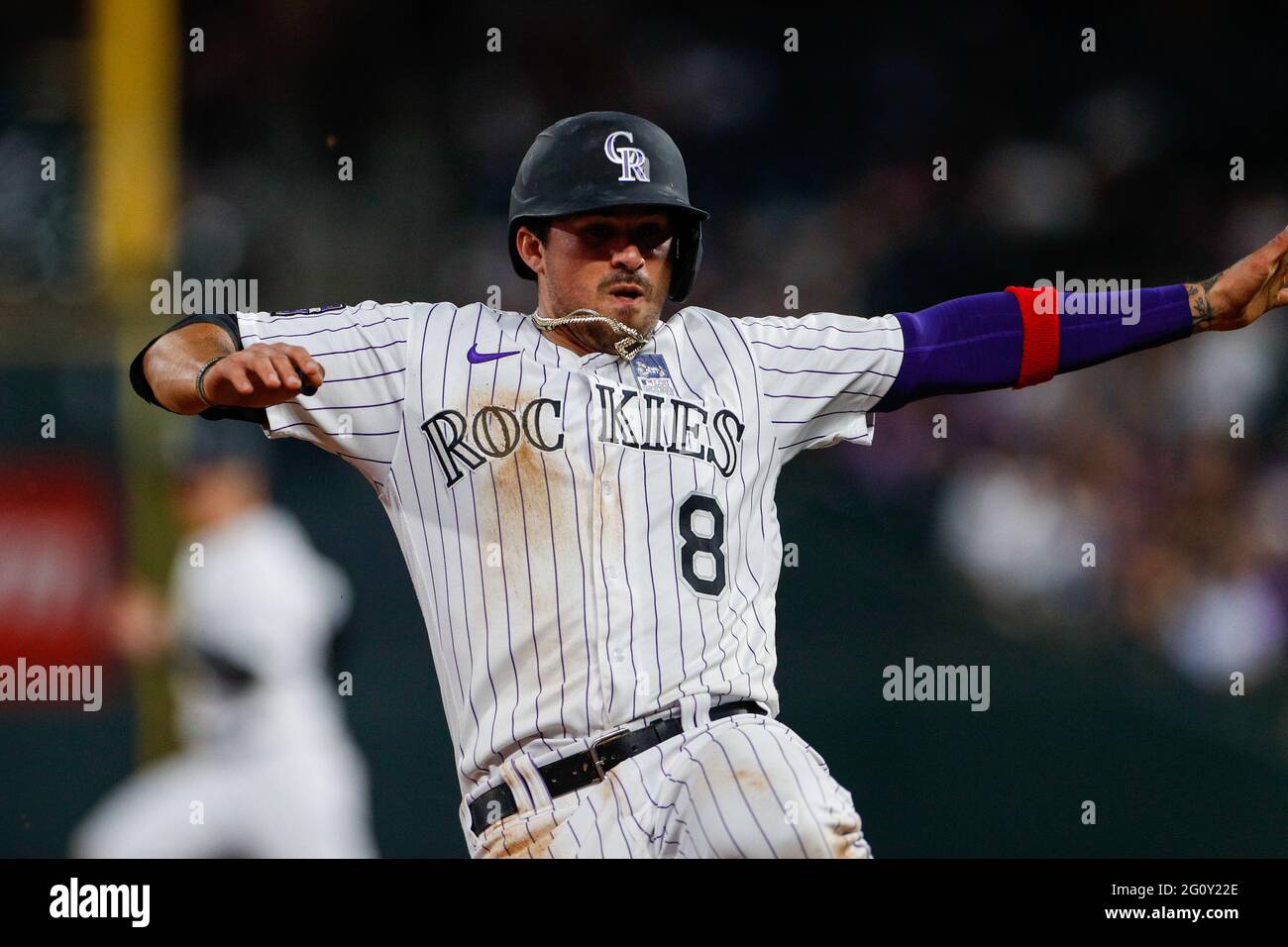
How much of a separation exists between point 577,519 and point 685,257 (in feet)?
1.94

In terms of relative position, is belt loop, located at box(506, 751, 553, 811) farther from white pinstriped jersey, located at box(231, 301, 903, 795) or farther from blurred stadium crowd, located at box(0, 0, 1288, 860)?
blurred stadium crowd, located at box(0, 0, 1288, 860)

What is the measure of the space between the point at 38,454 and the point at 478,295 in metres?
1.46

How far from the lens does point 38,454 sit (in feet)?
16.1

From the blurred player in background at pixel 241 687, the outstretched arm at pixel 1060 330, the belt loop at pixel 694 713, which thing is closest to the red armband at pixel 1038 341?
the outstretched arm at pixel 1060 330

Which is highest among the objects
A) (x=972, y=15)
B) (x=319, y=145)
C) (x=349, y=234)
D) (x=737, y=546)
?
(x=972, y=15)

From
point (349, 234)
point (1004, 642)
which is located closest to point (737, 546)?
point (1004, 642)

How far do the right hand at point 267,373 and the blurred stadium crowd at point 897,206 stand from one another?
293 centimetres

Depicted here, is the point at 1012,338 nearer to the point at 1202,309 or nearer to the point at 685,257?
the point at 1202,309

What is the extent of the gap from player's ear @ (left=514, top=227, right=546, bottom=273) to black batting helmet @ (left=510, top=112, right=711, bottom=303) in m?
0.05

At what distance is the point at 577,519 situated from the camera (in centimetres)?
256

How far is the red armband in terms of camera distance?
281 cm

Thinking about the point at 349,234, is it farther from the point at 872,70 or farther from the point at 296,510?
the point at 872,70

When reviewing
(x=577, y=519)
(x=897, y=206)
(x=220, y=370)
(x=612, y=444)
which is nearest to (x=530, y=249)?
(x=612, y=444)

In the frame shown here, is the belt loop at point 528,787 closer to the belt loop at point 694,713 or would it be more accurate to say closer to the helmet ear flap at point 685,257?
the belt loop at point 694,713
